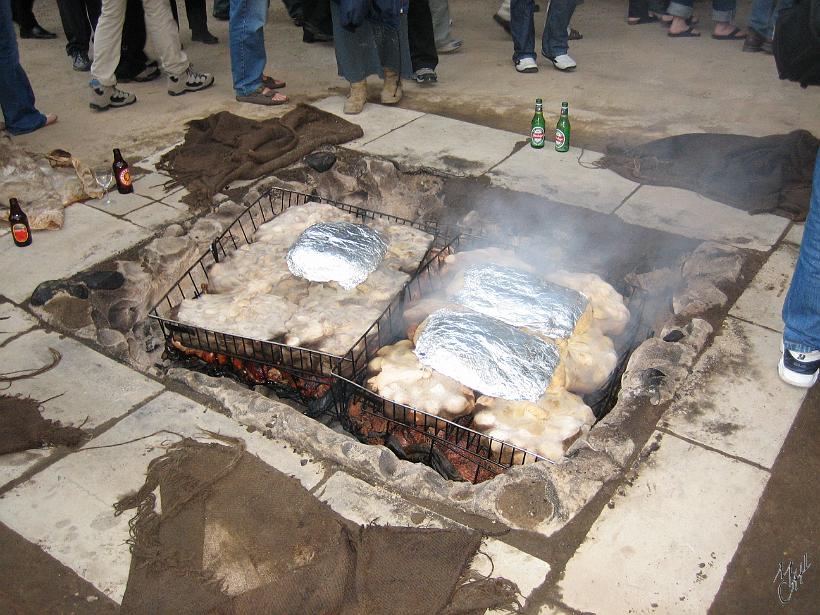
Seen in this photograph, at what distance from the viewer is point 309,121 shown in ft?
18.3

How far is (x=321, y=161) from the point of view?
490cm

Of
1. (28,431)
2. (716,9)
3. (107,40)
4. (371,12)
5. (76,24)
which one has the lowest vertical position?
(28,431)

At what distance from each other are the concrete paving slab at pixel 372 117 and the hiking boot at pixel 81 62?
9.56 ft

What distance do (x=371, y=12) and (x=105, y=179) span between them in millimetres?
2638

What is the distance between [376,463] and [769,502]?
1.45 meters

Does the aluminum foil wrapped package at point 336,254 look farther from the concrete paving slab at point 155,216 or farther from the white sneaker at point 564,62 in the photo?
the white sneaker at point 564,62

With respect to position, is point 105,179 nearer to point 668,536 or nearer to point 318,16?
point 318,16

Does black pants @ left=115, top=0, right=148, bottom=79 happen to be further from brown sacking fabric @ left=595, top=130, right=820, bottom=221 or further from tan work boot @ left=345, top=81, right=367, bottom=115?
brown sacking fabric @ left=595, top=130, right=820, bottom=221

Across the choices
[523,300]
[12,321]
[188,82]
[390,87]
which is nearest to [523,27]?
[390,87]

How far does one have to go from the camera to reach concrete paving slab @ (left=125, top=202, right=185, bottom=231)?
430cm

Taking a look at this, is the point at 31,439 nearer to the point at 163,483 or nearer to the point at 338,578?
the point at 163,483

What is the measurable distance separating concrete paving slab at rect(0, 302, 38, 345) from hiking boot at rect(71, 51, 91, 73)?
4682 millimetres

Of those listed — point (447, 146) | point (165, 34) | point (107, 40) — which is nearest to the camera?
point (447, 146)

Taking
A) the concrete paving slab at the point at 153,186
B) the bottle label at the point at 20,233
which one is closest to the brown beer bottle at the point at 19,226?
the bottle label at the point at 20,233
